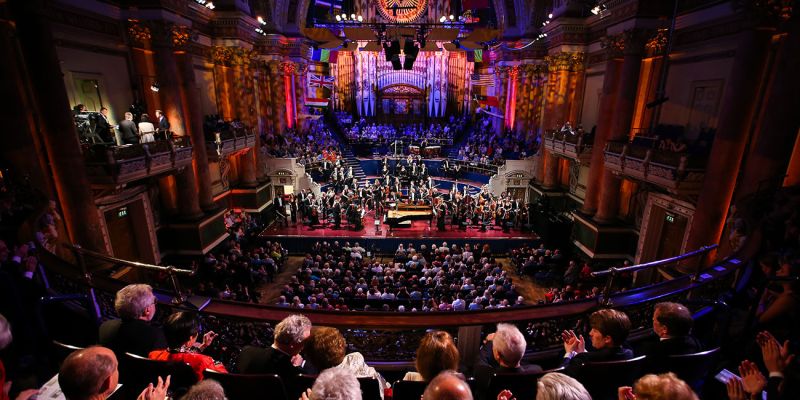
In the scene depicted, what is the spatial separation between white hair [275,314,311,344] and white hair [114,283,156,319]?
126cm

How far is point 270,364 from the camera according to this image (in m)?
2.86

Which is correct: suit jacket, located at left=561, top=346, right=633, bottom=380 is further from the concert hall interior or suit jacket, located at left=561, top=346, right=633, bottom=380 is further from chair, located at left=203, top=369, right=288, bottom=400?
chair, located at left=203, top=369, right=288, bottom=400

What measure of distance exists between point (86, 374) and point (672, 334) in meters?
4.19

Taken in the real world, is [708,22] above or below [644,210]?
above

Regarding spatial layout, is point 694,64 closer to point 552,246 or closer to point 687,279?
point 552,246

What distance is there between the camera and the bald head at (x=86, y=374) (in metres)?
2.16

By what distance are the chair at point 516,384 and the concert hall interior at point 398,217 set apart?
20 millimetres

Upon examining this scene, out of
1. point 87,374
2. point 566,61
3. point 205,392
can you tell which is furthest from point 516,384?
point 566,61

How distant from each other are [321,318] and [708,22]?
1277cm

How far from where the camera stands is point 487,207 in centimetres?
1783

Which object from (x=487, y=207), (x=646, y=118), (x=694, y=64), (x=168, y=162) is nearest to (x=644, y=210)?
(x=646, y=118)

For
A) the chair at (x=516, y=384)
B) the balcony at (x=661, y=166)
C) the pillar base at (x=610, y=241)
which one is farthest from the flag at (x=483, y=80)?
the chair at (x=516, y=384)

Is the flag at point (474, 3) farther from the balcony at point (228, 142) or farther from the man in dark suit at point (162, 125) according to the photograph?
the man in dark suit at point (162, 125)

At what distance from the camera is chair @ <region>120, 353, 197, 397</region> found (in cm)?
268
